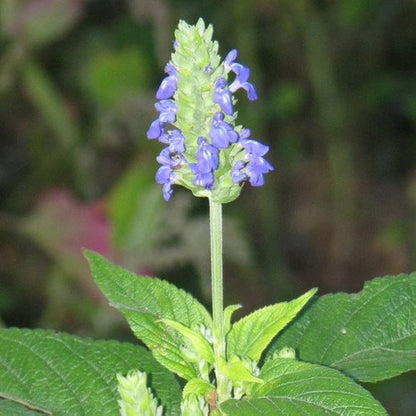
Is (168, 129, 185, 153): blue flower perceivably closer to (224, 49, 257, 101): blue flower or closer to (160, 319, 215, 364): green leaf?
(224, 49, 257, 101): blue flower

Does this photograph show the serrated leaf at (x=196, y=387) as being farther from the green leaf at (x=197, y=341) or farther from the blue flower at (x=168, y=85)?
the blue flower at (x=168, y=85)

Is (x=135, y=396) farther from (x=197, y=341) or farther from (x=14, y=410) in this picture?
(x=14, y=410)

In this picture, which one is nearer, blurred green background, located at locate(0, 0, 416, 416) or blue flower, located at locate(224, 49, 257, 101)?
blue flower, located at locate(224, 49, 257, 101)

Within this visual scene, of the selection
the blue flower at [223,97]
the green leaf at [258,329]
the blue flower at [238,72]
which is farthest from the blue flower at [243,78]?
the green leaf at [258,329]

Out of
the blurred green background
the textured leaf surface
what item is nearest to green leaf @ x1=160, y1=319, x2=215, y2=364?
the textured leaf surface

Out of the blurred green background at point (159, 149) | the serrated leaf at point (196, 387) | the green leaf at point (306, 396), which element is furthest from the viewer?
the blurred green background at point (159, 149)

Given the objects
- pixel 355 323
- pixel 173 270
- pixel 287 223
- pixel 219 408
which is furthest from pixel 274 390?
pixel 287 223
